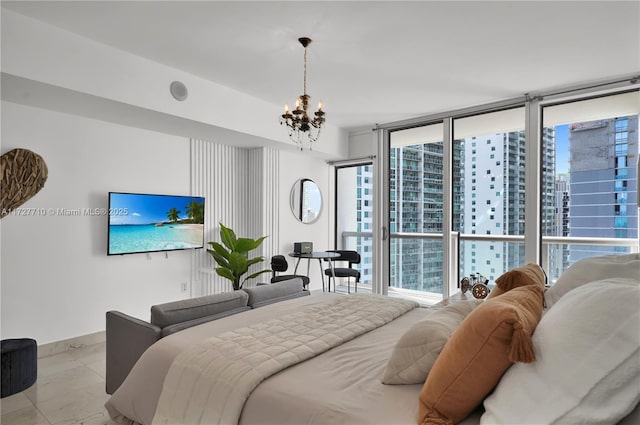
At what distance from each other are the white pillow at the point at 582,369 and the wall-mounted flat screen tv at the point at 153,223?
3.92 meters

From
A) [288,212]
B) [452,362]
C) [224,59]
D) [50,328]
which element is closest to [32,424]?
[50,328]

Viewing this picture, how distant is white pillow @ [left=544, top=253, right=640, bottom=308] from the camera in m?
1.48

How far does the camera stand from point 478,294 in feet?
9.13

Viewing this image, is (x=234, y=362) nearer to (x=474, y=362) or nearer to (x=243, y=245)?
(x=474, y=362)

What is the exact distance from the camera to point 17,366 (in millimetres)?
2652

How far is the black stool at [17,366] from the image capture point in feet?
8.54

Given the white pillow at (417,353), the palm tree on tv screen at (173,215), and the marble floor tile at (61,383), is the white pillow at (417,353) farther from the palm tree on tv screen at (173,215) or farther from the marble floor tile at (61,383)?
the palm tree on tv screen at (173,215)

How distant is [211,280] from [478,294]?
3.49 metres

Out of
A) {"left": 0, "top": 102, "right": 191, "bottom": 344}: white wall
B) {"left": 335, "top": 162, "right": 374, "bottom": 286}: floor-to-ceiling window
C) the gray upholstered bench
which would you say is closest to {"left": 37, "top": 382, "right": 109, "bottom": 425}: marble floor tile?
the gray upholstered bench

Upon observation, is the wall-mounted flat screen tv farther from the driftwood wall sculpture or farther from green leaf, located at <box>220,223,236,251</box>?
the driftwood wall sculpture

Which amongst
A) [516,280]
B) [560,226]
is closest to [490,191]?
[560,226]

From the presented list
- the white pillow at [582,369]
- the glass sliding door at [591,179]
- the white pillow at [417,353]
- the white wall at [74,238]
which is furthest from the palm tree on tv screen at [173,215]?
the glass sliding door at [591,179]

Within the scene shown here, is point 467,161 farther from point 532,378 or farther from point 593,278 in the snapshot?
point 532,378

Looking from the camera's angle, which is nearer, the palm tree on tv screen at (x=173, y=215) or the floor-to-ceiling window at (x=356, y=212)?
the palm tree on tv screen at (x=173, y=215)
